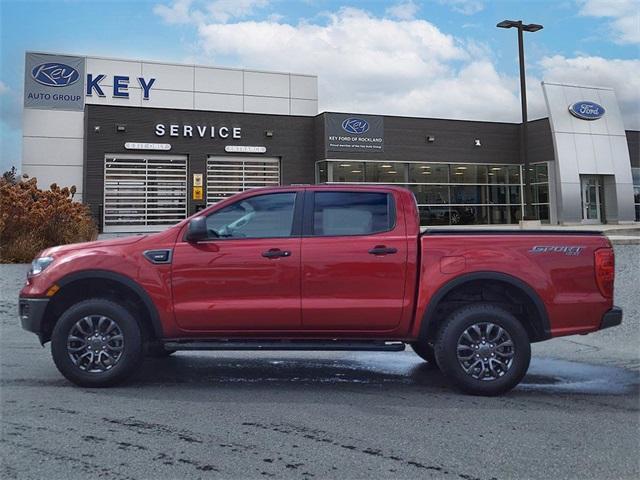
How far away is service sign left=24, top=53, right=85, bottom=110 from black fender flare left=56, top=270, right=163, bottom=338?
77.6 ft

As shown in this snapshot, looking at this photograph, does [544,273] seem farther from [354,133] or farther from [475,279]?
[354,133]

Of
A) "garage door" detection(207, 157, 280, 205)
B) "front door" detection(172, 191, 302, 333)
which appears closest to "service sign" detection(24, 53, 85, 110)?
"garage door" detection(207, 157, 280, 205)

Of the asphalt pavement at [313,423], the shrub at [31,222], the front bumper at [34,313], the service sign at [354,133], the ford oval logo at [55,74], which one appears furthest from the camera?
the service sign at [354,133]

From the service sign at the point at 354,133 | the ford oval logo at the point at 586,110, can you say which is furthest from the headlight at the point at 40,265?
the ford oval logo at the point at 586,110

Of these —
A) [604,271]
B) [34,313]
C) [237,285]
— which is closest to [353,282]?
[237,285]

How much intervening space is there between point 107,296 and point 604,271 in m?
4.71

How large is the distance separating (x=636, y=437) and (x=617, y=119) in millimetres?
30281

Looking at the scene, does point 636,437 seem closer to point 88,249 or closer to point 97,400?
point 97,400

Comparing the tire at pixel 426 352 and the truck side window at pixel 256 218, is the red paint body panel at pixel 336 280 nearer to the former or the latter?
the truck side window at pixel 256 218

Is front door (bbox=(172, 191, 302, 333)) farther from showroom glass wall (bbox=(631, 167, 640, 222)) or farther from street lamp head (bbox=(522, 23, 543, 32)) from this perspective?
showroom glass wall (bbox=(631, 167, 640, 222))

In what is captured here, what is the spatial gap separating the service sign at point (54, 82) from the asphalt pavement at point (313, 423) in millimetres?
22354

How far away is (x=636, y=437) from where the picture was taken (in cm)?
420

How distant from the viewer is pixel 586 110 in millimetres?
28891

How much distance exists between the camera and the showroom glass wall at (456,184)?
27.1m
